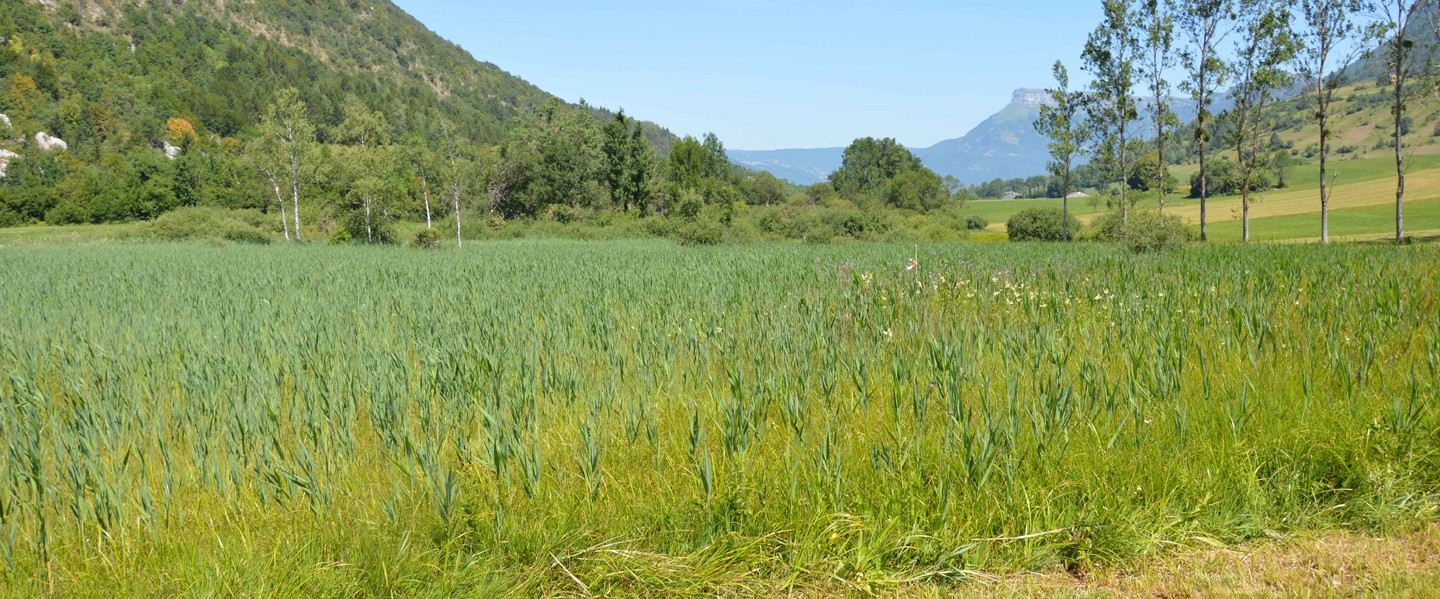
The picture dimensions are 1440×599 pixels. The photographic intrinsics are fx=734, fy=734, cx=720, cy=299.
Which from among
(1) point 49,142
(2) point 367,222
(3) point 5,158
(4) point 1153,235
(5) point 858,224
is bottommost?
(4) point 1153,235

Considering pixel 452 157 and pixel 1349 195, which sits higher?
pixel 452 157

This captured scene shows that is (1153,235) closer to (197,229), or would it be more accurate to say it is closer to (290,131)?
(290,131)

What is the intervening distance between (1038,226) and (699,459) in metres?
41.9

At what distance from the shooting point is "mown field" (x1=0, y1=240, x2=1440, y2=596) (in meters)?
2.91

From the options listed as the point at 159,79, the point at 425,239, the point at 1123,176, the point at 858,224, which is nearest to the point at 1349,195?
the point at 1123,176

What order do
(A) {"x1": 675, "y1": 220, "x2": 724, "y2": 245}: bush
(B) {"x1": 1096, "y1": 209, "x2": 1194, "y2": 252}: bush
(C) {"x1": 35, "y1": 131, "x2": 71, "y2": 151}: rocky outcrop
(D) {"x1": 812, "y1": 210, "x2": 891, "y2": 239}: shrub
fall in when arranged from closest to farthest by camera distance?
(B) {"x1": 1096, "y1": 209, "x2": 1194, "y2": 252}: bush < (A) {"x1": 675, "y1": 220, "x2": 724, "y2": 245}: bush < (D) {"x1": 812, "y1": 210, "x2": 891, "y2": 239}: shrub < (C) {"x1": 35, "y1": 131, "x2": 71, "y2": 151}: rocky outcrop

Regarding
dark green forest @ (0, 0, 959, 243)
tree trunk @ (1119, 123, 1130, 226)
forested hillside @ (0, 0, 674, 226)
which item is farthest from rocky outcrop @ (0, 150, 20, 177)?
tree trunk @ (1119, 123, 1130, 226)

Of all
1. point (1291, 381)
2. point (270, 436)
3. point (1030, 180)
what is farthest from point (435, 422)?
point (1030, 180)

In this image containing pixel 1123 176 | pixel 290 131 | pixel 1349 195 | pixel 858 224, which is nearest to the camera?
pixel 1123 176

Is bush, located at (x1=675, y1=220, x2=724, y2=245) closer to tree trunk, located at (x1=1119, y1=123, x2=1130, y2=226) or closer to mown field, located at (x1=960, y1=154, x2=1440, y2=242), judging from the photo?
tree trunk, located at (x1=1119, y1=123, x2=1130, y2=226)

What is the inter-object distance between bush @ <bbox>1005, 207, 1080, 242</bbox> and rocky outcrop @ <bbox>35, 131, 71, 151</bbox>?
102m

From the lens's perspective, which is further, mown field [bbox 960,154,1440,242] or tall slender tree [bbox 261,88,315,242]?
mown field [bbox 960,154,1440,242]

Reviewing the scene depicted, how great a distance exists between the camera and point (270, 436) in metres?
3.75

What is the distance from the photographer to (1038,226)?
41.1 m
